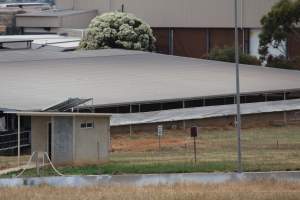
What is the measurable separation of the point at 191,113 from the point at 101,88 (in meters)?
6.15

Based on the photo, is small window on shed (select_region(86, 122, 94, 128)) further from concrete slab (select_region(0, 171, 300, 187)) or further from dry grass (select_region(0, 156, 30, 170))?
concrete slab (select_region(0, 171, 300, 187))

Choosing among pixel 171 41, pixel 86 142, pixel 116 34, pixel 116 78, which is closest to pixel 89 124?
pixel 86 142

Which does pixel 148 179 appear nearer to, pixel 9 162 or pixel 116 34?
pixel 9 162

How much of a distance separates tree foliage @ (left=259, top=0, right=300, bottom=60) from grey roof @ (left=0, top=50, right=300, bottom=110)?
4669 mm

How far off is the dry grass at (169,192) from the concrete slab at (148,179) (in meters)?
1.87

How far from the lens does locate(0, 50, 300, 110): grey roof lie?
62.7 m

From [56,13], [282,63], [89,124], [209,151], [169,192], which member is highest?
[56,13]

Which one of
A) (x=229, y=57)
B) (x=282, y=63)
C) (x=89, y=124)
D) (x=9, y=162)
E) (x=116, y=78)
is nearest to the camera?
(x=89, y=124)

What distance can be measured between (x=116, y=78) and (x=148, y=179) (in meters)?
34.9

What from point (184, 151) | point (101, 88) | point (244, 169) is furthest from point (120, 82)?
point (244, 169)

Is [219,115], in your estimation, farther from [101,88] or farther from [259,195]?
[259,195]

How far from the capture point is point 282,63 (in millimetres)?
89312

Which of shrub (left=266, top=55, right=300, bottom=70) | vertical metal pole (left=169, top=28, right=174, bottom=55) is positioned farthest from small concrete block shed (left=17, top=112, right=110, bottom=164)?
vertical metal pole (left=169, top=28, right=174, bottom=55)

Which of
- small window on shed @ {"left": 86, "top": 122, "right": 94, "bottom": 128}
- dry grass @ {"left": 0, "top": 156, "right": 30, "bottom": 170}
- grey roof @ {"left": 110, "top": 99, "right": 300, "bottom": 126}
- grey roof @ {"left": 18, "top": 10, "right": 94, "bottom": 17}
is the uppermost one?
grey roof @ {"left": 18, "top": 10, "right": 94, "bottom": 17}
